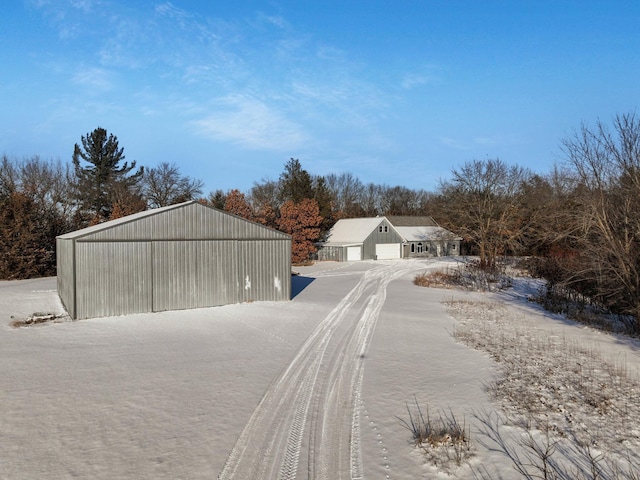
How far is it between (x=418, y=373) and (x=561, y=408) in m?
2.88

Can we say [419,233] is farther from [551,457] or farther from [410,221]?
[551,457]

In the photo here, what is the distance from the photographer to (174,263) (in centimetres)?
1727

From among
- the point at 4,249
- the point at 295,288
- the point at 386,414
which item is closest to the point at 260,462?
the point at 386,414

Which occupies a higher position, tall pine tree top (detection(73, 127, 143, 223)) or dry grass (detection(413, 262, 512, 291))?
tall pine tree top (detection(73, 127, 143, 223))

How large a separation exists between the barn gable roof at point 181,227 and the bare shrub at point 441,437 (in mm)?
12800

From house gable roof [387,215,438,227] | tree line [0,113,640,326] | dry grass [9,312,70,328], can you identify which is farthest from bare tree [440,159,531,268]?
dry grass [9,312,70,328]

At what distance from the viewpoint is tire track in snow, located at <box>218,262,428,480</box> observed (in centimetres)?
553

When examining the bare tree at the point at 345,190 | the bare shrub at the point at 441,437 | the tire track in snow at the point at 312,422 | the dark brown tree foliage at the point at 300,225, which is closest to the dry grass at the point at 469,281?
the dark brown tree foliage at the point at 300,225

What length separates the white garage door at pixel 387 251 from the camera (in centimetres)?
4975

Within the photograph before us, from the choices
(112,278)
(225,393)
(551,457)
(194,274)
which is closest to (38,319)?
(112,278)

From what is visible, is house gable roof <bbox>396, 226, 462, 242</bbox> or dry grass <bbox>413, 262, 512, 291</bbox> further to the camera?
house gable roof <bbox>396, 226, 462, 242</bbox>

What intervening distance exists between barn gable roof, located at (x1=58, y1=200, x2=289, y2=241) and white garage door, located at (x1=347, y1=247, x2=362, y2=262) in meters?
28.5

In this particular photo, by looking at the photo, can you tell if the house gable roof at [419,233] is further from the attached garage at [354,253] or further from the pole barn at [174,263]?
the pole barn at [174,263]

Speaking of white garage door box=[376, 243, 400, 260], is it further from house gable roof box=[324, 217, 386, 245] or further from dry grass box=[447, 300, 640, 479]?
dry grass box=[447, 300, 640, 479]
